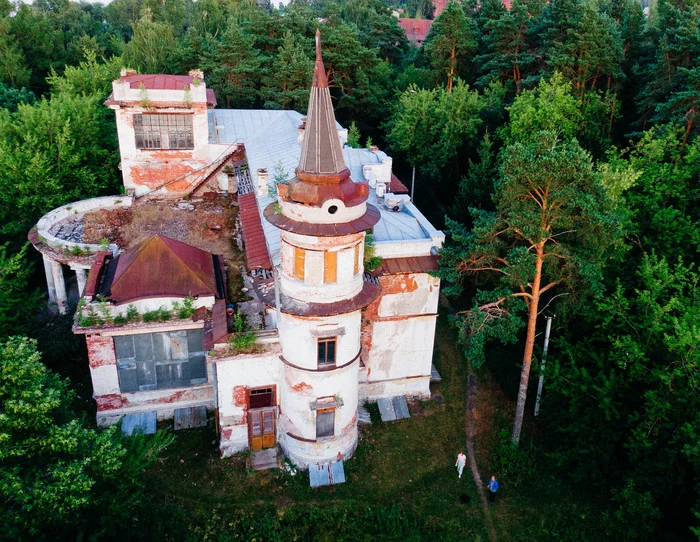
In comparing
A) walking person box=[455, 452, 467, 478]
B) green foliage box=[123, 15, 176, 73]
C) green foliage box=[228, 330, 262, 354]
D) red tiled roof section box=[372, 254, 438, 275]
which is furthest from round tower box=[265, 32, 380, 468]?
green foliage box=[123, 15, 176, 73]

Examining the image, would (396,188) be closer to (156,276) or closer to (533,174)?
(533,174)

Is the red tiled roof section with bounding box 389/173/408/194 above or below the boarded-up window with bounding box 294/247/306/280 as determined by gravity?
below

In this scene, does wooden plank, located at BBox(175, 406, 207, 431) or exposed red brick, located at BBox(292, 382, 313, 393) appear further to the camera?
wooden plank, located at BBox(175, 406, 207, 431)

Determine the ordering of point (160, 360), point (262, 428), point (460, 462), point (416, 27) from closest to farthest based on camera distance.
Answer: point (262, 428) < point (460, 462) < point (160, 360) < point (416, 27)

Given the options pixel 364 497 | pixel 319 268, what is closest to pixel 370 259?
pixel 319 268

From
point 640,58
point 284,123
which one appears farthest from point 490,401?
point 640,58

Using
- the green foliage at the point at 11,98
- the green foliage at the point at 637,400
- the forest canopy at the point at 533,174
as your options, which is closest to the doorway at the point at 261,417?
the forest canopy at the point at 533,174

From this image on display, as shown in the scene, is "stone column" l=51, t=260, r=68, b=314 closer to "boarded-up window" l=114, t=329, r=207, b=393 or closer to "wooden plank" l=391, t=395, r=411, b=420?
"boarded-up window" l=114, t=329, r=207, b=393
